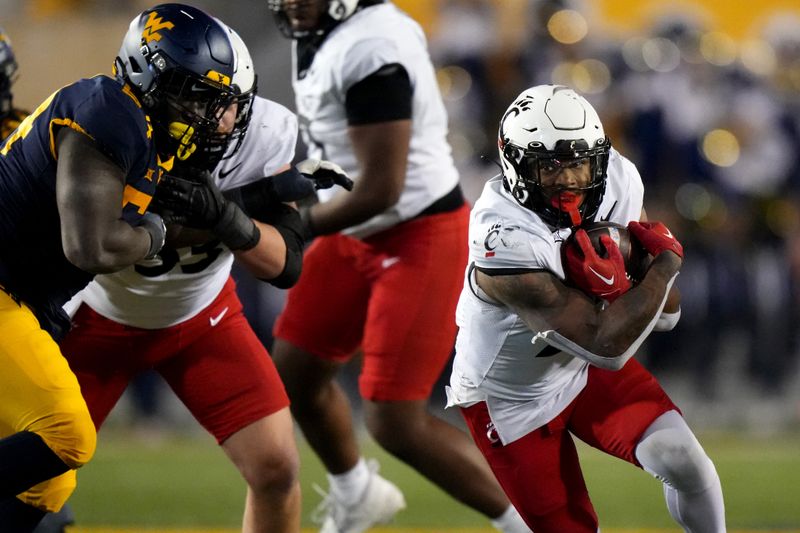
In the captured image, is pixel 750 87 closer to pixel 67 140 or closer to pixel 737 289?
pixel 737 289

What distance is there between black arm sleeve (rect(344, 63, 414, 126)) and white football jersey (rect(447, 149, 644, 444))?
30.6 inches

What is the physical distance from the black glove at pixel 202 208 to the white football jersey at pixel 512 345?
25.0 inches

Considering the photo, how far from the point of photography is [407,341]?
4414 mm

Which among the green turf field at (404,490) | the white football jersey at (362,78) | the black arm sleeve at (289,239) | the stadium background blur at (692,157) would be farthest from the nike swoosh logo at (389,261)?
the stadium background blur at (692,157)

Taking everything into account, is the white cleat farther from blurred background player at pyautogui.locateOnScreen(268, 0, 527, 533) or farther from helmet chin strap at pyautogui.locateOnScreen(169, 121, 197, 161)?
helmet chin strap at pyautogui.locateOnScreen(169, 121, 197, 161)

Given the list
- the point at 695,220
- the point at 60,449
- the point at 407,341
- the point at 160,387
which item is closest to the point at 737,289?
the point at 695,220

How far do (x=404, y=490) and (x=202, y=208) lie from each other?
10.7 ft

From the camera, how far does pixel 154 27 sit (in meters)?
3.39

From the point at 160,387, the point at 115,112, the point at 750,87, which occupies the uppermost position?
the point at 115,112

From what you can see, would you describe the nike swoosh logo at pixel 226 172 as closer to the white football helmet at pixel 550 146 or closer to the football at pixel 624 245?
the white football helmet at pixel 550 146

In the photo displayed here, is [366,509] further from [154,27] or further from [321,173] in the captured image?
[154,27]

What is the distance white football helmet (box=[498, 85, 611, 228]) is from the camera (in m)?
3.41

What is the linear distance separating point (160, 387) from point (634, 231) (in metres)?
5.42

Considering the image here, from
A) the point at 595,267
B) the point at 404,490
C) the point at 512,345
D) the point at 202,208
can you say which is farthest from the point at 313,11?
the point at 404,490
